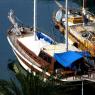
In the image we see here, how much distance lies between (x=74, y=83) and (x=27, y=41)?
9857 millimetres

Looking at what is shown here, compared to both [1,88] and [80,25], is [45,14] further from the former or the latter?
[1,88]

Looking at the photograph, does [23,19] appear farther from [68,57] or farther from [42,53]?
[68,57]

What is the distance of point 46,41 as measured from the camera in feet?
128

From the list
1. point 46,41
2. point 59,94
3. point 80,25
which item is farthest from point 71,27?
point 59,94

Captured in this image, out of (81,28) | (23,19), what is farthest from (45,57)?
(23,19)

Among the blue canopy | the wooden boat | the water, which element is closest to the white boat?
the blue canopy

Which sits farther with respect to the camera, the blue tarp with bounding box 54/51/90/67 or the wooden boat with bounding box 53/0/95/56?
the wooden boat with bounding box 53/0/95/56

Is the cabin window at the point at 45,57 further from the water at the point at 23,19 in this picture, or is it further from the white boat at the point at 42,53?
the water at the point at 23,19

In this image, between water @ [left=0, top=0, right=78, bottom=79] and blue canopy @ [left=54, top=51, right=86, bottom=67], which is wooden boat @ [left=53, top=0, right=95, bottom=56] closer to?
water @ [left=0, top=0, right=78, bottom=79]

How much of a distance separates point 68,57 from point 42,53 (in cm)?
293

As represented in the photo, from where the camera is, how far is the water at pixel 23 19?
42.8 m

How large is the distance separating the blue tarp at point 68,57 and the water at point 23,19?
6637 mm

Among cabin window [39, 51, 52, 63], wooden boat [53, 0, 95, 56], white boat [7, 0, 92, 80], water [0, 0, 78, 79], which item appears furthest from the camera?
water [0, 0, 78, 79]

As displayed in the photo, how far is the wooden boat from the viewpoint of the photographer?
138 feet
